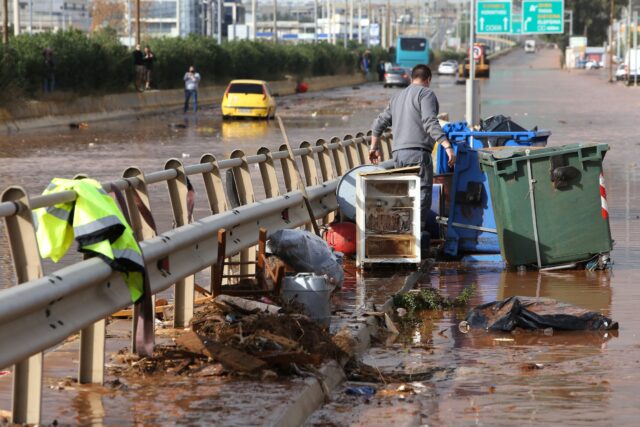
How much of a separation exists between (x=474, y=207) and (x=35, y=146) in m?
21.0

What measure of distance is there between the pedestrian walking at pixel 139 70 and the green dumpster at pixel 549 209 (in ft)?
153

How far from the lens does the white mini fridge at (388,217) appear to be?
1316 centimetres

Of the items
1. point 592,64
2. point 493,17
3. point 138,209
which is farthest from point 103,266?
point 592,64

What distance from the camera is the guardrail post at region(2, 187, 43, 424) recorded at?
6559mm

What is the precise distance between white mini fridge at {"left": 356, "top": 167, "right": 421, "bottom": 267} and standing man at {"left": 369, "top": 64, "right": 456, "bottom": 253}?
10.8 inches

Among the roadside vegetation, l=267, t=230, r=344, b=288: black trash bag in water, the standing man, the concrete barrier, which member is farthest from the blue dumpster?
the roadside vegetation

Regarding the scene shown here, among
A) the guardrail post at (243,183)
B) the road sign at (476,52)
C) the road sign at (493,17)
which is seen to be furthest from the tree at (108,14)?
the guardrail post at (243,183)

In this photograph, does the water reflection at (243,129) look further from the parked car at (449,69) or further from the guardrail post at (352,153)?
the parked car at (449,69)

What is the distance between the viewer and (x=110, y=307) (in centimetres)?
729

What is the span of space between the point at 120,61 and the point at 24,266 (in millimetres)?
52100

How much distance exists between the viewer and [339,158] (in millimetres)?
16938

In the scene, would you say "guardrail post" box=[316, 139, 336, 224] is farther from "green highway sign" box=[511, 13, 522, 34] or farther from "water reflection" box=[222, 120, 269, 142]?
"green highway sign" box=[511, 13, 522, 34]

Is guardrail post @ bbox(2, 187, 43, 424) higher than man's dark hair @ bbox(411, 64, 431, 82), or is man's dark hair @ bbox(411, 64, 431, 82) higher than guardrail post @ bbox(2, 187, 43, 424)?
man's dark hair @ bbox(411, 64, 431, 82)

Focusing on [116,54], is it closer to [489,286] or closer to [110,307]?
[489,286]
